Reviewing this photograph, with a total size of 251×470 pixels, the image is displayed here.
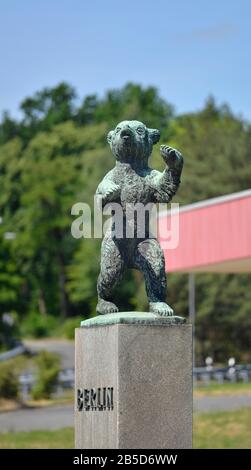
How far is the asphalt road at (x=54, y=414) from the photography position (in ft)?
115

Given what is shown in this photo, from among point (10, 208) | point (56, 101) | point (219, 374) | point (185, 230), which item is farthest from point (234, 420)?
point (56, 101)

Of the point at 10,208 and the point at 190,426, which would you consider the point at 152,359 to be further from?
the point at 10,208

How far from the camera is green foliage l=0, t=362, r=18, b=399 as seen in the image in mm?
40438

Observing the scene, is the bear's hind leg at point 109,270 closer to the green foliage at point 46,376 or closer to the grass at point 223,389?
the grass at point 223,389

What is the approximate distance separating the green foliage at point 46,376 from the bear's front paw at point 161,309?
101 ft

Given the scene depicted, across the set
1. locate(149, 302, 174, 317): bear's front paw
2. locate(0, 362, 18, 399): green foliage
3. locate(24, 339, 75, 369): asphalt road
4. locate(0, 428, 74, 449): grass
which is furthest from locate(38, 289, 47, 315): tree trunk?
locate(149, 302, 174, 317): bear's front paw

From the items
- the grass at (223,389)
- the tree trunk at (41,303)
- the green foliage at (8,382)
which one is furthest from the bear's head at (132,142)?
the tree trunk at (41,303)

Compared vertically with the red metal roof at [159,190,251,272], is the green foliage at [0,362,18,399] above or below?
below

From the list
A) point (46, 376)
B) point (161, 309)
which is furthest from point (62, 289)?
point (161, 309)

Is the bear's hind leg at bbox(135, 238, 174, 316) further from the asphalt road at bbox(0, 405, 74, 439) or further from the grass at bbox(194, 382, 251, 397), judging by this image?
the grass at bbox(194, 382, 251, 397)

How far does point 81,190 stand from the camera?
84250mm

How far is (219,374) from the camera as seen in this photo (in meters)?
50.6

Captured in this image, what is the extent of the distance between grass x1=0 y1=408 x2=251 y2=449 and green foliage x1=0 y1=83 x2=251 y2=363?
2747 centimetres
